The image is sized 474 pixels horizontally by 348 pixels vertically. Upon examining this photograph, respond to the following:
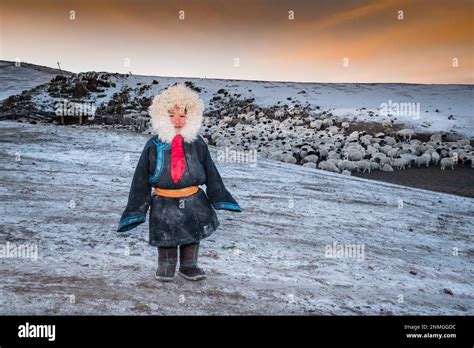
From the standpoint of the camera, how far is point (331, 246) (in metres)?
6.14

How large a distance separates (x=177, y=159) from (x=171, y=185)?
0.85ft

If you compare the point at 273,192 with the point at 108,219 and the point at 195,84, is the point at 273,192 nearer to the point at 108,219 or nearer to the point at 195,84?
the point at 108,219

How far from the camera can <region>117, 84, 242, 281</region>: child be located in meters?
4.23

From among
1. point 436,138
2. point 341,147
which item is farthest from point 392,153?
point 436,138

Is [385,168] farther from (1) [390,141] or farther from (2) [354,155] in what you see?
(1) [390,141]

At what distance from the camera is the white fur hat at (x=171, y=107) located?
4258mm

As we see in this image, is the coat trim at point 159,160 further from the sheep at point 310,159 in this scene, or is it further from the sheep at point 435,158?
the sheep at point 435,158

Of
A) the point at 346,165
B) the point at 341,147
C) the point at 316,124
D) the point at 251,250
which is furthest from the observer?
the point at 316,124

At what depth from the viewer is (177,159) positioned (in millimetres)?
4258

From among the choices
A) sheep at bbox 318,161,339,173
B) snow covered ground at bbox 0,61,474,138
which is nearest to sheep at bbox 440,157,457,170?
sheep at bbox 318,161,339,173

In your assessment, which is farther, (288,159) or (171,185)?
(288,159)

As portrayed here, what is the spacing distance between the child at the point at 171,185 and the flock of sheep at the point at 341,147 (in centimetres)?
996

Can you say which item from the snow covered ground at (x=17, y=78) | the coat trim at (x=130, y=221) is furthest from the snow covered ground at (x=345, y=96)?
the coat trim at (x=130, y=221)

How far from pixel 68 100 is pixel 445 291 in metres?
32.1
